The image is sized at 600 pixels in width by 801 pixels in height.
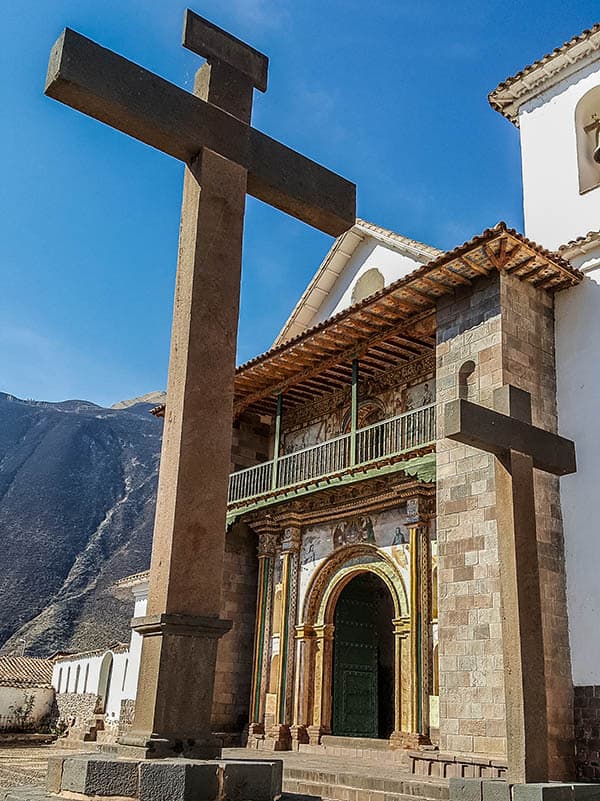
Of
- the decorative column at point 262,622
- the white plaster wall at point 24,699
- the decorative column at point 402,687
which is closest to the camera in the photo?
the decorative column at point 402,687

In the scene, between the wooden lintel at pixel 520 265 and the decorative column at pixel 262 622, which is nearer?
the wooden lintel at pixel 520 265

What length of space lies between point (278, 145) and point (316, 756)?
397 inches

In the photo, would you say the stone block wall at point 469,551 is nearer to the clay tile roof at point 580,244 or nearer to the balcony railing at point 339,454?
the balcony railing at point 339,454

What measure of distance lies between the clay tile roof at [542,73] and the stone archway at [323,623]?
7612 millimetres

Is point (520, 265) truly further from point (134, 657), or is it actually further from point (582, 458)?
point (134, 657)

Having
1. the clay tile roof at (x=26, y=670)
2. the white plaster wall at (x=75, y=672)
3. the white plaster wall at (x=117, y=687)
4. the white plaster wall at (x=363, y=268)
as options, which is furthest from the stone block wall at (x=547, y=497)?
the clay tile roof at (x=26, y=670)

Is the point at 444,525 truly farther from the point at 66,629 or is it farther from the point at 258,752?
the point at 66,629

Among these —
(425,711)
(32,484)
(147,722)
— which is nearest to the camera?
(147,722)

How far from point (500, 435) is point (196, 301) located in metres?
2.62

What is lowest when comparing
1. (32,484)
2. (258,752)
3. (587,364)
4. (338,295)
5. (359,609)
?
(258,752)

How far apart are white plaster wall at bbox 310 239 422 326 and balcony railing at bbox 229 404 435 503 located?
311 centimetres

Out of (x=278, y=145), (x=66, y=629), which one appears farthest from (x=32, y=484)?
(x=278, y=145)

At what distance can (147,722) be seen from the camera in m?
4.12

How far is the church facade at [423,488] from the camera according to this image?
10125 millimetres
